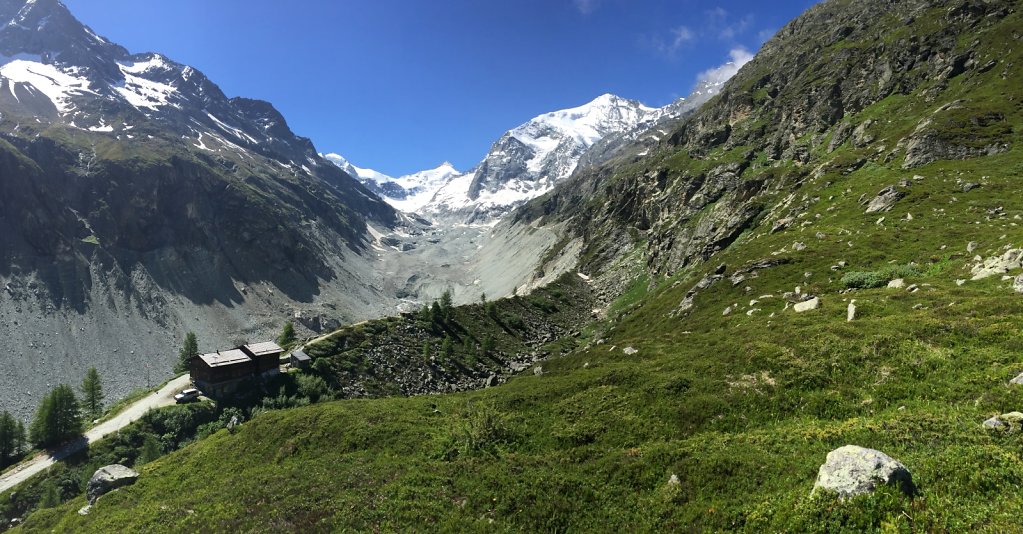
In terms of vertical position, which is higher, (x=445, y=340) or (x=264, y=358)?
(x=264, y=358)

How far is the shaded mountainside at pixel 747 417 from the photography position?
1446 cm

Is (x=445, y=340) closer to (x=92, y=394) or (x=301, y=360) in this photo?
(x=301, y=360)

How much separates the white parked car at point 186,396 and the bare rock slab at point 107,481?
3483 cm

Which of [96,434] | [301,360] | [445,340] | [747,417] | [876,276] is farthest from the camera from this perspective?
[445,340]

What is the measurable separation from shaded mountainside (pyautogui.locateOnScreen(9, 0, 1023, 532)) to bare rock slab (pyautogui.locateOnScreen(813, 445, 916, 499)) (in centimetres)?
26

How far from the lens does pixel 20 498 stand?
159 ft

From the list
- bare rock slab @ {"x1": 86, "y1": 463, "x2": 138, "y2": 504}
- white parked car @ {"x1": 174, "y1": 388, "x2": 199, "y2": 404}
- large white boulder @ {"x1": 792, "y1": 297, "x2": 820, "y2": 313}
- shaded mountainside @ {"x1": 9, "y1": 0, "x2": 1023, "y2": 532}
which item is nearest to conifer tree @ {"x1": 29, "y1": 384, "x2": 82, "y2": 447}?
white parked car @ {"x1": 174, "y1": 388, "x2": 199, "y2": 404}

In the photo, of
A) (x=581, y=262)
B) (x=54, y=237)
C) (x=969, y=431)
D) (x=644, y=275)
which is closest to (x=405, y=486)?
(x=969, y=431)

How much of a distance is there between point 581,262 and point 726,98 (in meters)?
101

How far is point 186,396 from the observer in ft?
209

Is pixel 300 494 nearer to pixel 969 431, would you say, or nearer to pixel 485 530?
pixel 485 530

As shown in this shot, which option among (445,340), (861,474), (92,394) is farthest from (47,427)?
(861,474)

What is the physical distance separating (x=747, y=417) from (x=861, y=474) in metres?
9.47

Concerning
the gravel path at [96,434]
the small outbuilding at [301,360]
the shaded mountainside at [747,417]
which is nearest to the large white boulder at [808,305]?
the shaded mountainside at [747,417]
